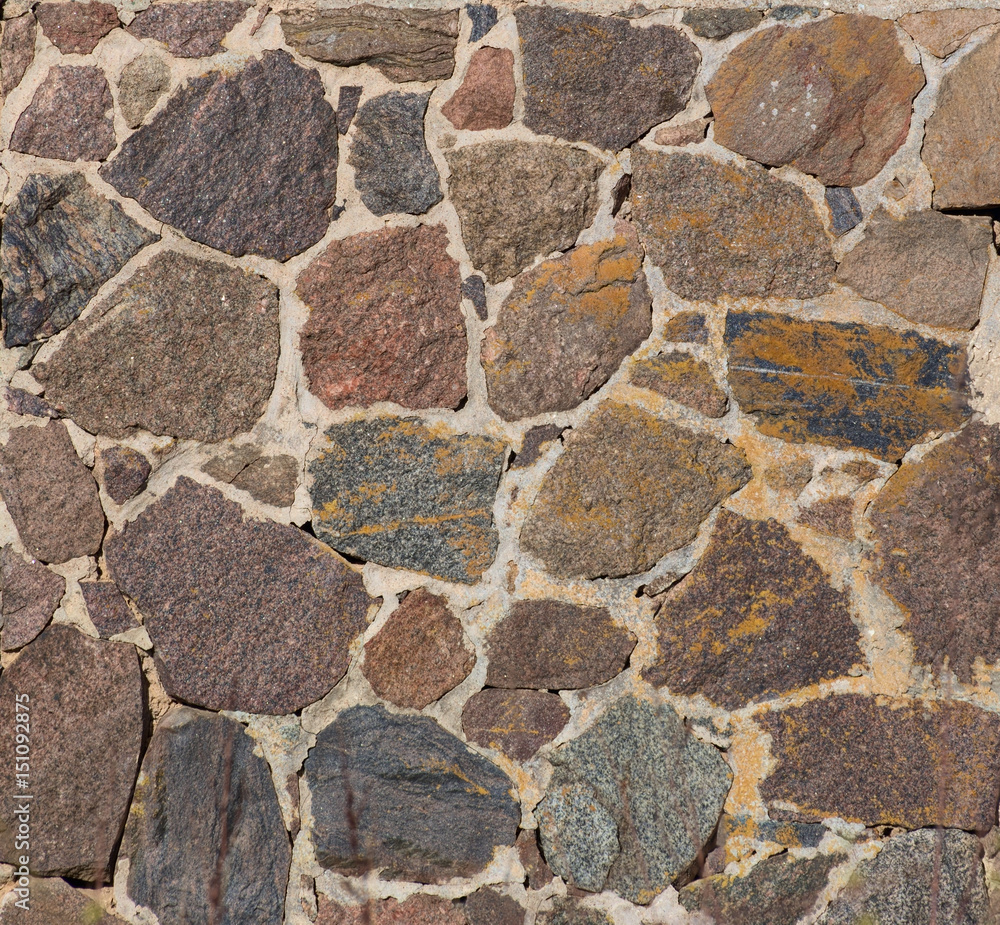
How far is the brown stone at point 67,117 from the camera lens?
1578 mm

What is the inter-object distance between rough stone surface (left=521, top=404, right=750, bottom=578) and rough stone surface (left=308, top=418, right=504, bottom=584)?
0.45 ft

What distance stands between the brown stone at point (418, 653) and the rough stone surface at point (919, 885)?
0.86 metres

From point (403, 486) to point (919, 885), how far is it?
125cm

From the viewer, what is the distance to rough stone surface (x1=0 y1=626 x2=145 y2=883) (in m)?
1.65

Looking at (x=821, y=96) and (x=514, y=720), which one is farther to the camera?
(x=514, y=720)

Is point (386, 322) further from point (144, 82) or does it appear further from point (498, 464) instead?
point (144, 82)

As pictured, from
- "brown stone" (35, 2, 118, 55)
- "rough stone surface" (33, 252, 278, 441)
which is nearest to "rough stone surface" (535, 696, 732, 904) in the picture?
"rough stone surface" (33, 252, 278, 441)

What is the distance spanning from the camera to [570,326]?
1.62m

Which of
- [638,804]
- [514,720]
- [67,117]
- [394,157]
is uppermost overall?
[67,117]

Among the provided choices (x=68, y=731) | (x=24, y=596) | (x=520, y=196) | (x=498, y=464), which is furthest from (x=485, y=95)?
(x=68, y=731)

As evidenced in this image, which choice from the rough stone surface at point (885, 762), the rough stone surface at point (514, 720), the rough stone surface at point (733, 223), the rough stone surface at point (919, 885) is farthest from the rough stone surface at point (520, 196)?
the rough stone surface at point (919, 885)

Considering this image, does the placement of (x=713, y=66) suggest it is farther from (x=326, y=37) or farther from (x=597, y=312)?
(x=326, y=37)

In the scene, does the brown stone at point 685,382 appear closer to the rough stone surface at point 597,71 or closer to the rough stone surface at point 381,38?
the rough stone surface at point 597,71

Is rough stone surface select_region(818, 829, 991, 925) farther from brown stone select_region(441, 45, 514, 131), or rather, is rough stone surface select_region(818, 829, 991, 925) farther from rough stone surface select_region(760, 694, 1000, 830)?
brown stone select_region(441, 45, 514, 131)
